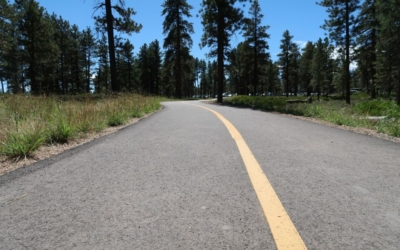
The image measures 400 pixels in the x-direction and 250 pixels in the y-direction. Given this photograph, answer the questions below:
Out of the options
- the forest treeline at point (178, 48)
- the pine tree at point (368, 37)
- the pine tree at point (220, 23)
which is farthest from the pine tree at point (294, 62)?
the pine tree at point (220, 23)

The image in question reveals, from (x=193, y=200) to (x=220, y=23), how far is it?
79.0 feet

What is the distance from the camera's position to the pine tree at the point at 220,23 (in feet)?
78.0

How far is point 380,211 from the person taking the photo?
2.25 meters

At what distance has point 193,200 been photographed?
2.49m

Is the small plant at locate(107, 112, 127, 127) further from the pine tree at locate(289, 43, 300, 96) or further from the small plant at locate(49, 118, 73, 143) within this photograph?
the pine tree at locate(289, 43, 300, 96)

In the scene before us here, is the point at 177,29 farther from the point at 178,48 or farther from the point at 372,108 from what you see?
the point at 372,108

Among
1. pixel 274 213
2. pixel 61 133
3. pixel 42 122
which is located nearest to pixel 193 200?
pixel 274 213

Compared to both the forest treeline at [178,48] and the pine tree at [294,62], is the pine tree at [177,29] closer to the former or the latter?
the forest treeline at [178,48]

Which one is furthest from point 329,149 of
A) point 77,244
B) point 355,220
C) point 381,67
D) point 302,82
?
point 302,82

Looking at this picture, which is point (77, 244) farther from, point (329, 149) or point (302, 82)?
point (302, 82)

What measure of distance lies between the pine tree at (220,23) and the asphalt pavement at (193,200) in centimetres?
2119

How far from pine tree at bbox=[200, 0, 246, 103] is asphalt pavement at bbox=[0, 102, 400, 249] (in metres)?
21.2

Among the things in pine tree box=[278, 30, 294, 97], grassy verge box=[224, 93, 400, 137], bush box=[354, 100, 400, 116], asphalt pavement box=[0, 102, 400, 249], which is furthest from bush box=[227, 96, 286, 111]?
pine tree box=[278, 30, 294, 97]

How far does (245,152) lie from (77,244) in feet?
10.1
